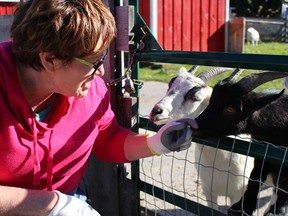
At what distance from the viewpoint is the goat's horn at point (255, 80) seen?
2582 millimetres

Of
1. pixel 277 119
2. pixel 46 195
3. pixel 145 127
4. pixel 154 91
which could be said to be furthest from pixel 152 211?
pixel 154 91

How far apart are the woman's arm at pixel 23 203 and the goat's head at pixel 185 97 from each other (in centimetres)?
184

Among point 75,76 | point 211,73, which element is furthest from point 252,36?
point 75,76

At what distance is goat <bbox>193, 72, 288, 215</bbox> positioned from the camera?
2619mm

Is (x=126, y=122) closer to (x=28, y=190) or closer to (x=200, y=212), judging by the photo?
(x=200, y=212)

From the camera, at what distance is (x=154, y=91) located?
385 inches

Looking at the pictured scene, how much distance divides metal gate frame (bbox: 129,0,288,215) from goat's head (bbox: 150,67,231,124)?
2.93ft

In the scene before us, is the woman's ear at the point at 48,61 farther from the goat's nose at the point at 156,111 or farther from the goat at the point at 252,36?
the goat at the point at 252,36

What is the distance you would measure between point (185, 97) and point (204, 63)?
1585mm

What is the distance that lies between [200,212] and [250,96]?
80cm

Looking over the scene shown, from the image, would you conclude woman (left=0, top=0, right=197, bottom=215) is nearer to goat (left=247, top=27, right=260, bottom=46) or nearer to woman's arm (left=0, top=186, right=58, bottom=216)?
woman's arm (left=0, top=186, right=58, bottom=216)

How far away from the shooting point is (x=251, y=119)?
291 cm

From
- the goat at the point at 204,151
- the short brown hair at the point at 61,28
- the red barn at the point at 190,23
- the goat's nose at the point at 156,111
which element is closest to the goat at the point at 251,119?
the goat at the point at 204,151

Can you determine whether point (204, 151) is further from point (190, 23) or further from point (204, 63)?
point (190, 23)
